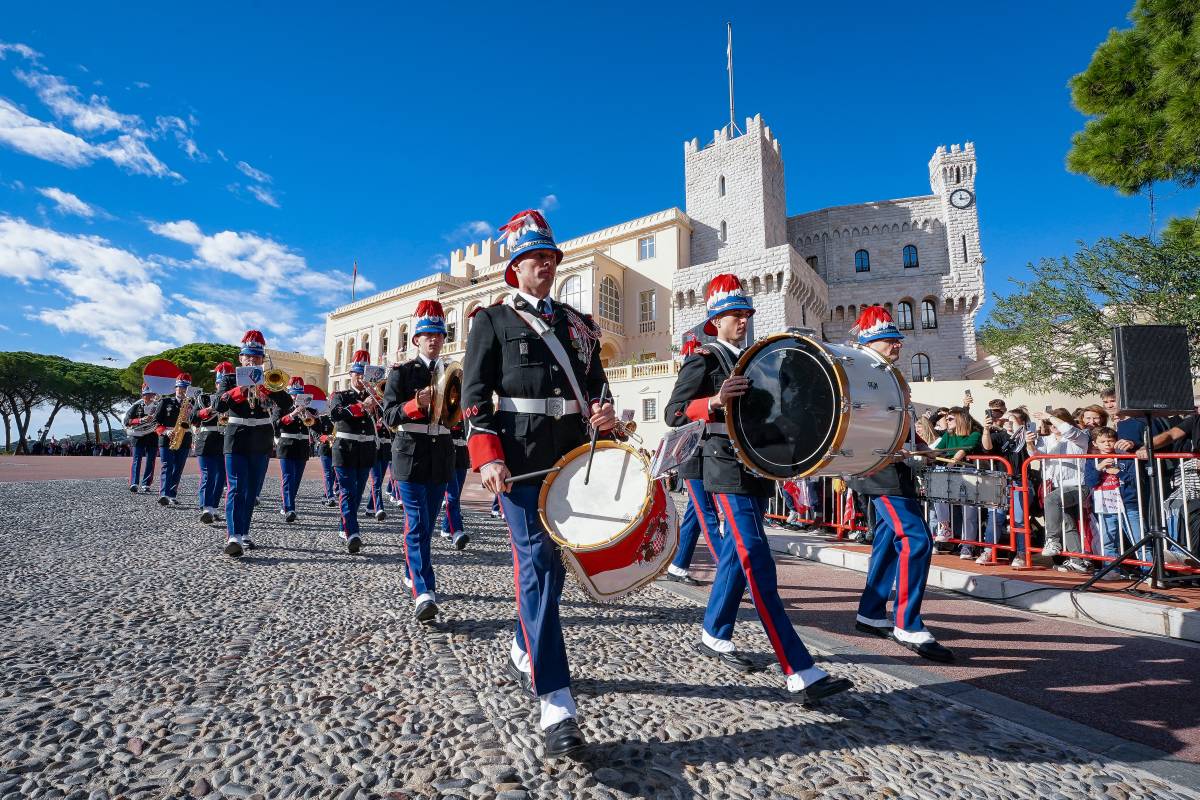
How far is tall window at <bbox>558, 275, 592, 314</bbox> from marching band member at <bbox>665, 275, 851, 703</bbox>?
37270 mm

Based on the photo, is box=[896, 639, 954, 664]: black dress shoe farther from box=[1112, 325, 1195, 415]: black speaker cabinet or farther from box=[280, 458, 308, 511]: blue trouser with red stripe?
box=[280, 458, 308, 511]: blue trouser with red stripe

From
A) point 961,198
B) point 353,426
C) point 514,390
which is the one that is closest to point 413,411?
point 514,390

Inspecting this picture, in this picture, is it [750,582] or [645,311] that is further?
[645,311]

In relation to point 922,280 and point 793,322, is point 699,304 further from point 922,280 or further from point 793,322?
point 922,280

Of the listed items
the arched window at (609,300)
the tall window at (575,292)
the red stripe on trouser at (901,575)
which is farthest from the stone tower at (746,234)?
the red stripe on trouser at (901,575)

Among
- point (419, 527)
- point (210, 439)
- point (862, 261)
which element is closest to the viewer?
point (419, 527)

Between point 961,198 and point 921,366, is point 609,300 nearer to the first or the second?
point 921,366

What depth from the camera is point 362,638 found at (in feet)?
12.4

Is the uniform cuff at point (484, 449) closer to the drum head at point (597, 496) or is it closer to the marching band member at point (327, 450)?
the drum head at point (597, 496)

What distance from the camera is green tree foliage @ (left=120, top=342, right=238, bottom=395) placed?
55562mm

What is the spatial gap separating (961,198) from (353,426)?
50.6 meters

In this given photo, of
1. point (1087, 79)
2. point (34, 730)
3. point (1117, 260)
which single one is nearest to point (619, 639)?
point (34, 730)

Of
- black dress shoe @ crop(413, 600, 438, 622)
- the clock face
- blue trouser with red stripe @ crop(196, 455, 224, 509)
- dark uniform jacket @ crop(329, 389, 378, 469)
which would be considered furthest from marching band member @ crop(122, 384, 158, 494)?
the clock face

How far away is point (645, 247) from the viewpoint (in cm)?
4497
